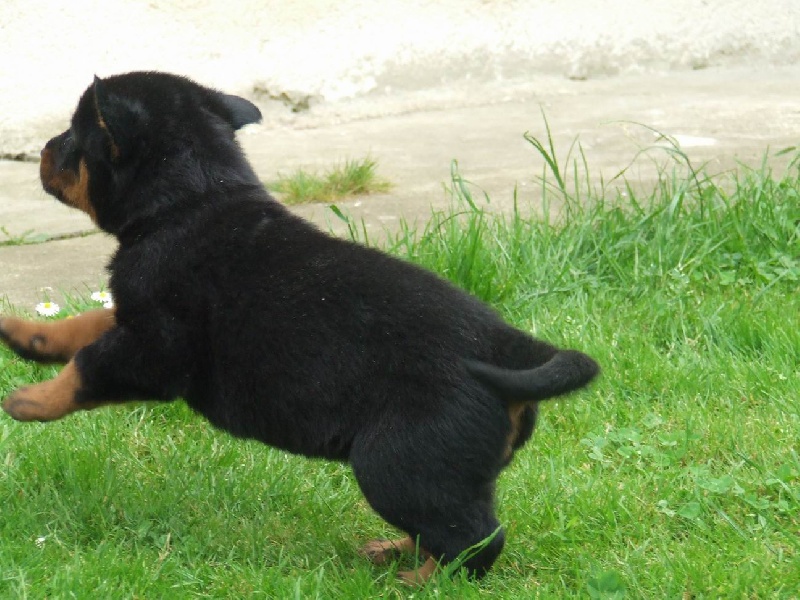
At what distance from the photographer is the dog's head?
325 cm

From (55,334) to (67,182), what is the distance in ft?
1.46

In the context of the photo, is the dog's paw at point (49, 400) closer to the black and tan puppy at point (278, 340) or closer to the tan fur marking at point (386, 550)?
the black and tan puppy at point (278, 340)

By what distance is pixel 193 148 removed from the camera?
3.32 metres

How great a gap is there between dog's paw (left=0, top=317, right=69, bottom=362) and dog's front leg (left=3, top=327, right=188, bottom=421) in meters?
0.24

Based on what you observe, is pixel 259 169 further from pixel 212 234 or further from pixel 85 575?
pixel 85 575

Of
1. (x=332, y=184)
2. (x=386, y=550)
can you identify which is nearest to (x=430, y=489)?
(x=386, y=550)

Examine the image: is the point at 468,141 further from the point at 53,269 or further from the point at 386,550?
the point at 386,550

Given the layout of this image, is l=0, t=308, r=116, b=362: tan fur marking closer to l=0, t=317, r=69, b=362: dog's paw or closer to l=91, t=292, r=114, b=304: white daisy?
l=0, t=317, r=69, b=362: dog's paw

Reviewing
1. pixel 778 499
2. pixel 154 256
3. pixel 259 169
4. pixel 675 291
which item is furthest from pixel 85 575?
pixel 259 169

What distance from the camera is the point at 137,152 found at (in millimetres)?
3271

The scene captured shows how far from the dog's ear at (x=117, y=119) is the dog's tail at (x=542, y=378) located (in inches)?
46.4

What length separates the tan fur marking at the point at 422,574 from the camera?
304 cm

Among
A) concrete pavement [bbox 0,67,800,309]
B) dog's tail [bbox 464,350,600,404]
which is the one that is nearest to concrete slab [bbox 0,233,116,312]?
concrete pavement [bbox 0,67,800,309]

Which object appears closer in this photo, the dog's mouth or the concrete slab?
the dog's mouth
